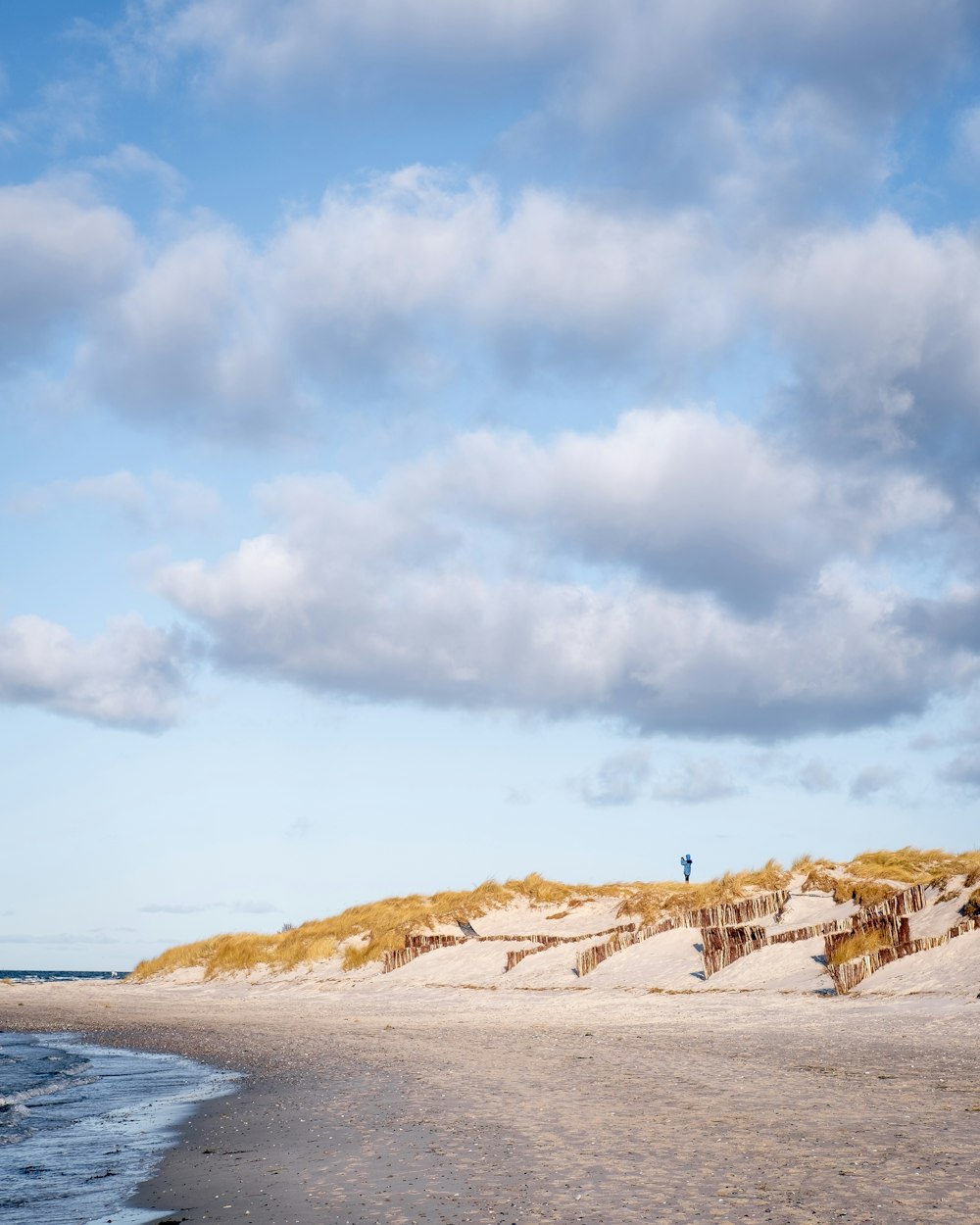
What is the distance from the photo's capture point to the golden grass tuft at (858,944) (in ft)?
76.7

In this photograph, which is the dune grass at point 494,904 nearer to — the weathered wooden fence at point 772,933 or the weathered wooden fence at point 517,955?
the weathered wooden fence at point 772,933

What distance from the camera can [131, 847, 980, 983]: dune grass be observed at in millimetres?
33500

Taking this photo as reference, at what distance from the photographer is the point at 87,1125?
13.1 meters

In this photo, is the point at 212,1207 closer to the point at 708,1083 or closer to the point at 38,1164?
the point at 38,1164

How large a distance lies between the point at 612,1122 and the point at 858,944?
48.7 ft

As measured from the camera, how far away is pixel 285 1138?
1074 centimetres

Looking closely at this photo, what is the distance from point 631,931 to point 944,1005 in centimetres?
1476

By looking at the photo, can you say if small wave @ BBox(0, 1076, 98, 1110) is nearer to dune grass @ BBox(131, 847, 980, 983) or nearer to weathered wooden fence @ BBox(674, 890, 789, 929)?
weathered wooden fence @ BBox(674, 890, 789, 929)

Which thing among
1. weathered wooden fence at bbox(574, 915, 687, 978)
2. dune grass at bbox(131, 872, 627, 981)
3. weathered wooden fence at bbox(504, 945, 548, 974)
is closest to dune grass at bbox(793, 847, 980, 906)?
weathered wooden fence at bbox(574, 915, 687, 978)

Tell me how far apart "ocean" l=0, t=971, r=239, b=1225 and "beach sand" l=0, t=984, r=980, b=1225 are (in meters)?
0.42

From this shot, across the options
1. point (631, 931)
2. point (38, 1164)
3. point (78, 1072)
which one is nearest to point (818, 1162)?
point (38, 1164)

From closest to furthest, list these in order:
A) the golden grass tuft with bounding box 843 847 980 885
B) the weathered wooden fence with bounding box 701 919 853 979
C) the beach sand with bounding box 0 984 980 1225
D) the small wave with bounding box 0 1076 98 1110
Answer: the beach sand with bounding box 0 984 980 1225 < the small wave with bounding box 0 1076 98 1110 < the weathered wooden fence with bounding box 701 919 853 979 < the golden grass tuft with bounding box 843 847 980 885

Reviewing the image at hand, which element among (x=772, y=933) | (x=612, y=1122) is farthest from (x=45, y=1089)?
(x=772, y=933)

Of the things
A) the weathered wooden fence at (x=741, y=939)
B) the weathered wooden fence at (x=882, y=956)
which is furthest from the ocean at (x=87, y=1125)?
the weathered wooden fence at (x=741, y=939)
